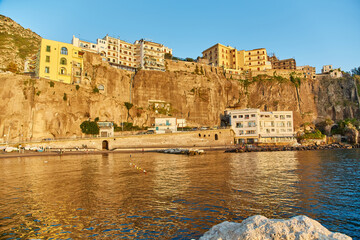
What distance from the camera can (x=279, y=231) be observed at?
5359 millimetres

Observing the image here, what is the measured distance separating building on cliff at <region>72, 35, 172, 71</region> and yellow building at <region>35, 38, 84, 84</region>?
11.2 metres

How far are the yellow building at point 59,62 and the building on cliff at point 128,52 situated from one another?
11.2 m

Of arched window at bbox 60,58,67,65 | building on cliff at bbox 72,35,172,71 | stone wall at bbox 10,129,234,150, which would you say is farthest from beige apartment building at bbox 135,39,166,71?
stone wall at bbox 10,129,234,150

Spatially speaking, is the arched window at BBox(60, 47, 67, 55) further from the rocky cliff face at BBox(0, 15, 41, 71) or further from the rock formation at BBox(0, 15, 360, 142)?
the rocky cliff face at BBox(0, 15, 41, 71)

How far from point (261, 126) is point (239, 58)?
145 ft

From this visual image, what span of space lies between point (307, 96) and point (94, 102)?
93269 mm

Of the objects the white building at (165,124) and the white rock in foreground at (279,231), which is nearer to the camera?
the white rock in foreground at (279,231)

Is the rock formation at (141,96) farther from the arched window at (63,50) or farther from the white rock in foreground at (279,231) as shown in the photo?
the white rock in foreground at (279,231)

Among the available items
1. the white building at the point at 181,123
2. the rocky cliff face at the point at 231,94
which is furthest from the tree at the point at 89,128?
the white building at the point at 181,123

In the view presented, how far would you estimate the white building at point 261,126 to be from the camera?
76812 mm

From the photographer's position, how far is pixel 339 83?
10225cm

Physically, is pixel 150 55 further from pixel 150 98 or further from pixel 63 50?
pixel 63 50

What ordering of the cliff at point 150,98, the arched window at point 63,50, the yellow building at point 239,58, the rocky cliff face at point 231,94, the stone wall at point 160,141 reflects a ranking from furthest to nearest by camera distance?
the yellow building at point 239,58, the rocky cliff face at point 231,94, the arched window at point 63,50, the stone wall at point 160,141, the cliff at point 150,98

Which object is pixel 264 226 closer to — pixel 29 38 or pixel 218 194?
pixel 218 194
